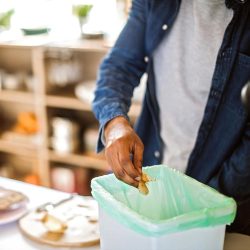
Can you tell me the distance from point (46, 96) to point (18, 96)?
0.58 ft

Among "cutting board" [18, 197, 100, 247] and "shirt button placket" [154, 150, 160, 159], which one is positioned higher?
"shirt button placket" [154, 150, 160, 159]

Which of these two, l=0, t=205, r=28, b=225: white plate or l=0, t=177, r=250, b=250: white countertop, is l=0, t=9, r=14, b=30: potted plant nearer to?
l=0, t=177, r=250, b=250: white countertop

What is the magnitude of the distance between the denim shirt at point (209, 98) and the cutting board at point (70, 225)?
0.16 metres

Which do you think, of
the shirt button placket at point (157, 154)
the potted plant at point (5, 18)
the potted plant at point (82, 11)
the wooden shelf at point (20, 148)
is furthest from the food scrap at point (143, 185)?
the potted plant at point (5, 18)

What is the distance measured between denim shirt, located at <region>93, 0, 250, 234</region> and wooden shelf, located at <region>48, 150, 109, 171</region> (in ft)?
3.36

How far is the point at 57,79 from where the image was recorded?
2.17 meters

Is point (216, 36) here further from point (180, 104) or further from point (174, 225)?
point (174, 225)

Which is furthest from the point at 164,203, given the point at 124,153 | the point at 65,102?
the point at 65,102

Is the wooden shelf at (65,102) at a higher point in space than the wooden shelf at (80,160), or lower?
higher

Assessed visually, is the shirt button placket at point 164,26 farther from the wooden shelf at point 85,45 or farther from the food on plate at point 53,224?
the wooden shelf at point 85,45

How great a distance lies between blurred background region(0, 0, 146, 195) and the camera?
6.85 feet

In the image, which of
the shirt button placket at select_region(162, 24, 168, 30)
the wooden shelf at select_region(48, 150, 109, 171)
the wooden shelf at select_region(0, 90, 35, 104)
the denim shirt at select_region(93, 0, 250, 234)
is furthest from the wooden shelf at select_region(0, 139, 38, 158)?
the shirt button placket at select_region(162, 24, 168, 30)

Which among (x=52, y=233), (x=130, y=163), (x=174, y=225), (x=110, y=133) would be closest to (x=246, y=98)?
(x=174, y=225)

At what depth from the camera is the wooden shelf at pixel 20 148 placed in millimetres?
2307
